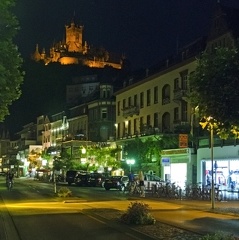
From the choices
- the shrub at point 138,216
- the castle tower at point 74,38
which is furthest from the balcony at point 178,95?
the castle tower at point 74,38

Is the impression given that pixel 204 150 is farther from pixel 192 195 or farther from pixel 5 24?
pixel 5 24

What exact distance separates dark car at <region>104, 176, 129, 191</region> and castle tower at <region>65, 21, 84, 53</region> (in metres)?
123

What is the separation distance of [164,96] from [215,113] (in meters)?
40.5

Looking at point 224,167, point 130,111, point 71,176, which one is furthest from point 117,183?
point 130,111

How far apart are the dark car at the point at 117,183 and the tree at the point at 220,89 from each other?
100ft

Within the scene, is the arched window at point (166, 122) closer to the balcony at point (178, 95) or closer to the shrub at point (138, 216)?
the balcony at point (178, 95)

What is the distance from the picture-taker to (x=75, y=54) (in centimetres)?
16812

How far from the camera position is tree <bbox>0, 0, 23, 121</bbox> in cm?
1363

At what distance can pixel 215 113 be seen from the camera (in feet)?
62.5

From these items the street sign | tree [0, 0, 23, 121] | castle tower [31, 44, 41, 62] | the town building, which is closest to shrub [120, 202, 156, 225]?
tree [0, 0, 23, 121]

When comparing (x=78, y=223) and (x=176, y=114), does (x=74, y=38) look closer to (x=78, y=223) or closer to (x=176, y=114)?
(x=176, y=114)

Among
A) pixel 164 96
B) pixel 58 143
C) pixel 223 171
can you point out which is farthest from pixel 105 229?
pixel 58 143

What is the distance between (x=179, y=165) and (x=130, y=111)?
17002mm

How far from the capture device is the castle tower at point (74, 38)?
173 m
